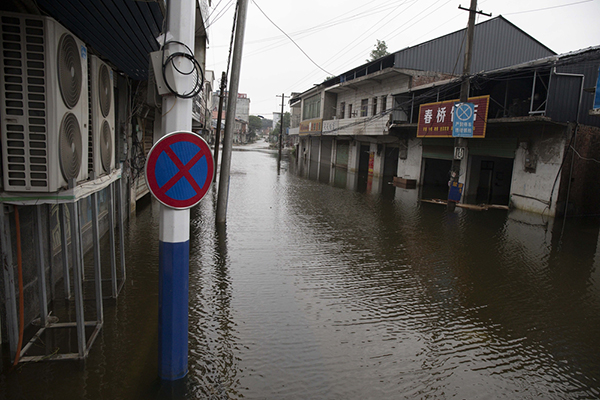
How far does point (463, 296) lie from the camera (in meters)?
5.91

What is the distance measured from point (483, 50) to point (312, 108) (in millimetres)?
17982

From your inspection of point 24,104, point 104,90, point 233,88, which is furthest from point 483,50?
point 24,104

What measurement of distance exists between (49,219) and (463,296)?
547 cm

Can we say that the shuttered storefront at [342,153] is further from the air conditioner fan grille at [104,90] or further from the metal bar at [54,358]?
the metal bar at [54,358]

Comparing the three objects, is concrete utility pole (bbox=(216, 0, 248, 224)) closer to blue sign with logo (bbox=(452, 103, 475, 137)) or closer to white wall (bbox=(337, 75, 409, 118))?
blue sign with logo (bbox=(452, 103, 475, 137))

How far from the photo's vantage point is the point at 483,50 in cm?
A: 2155

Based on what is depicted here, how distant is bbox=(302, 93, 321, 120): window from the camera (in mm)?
35031

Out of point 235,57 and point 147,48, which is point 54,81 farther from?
point 235,57

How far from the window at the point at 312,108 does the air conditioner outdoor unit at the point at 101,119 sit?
3065cm

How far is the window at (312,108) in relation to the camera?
3503 centimetres

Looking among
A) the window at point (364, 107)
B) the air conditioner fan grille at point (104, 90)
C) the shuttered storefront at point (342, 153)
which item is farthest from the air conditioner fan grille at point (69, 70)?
the shuttered storefront at point (342, 153)

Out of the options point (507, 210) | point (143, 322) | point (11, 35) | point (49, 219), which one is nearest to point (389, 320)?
point (143, 322)

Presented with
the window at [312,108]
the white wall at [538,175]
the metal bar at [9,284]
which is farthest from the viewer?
the window at [312,108]

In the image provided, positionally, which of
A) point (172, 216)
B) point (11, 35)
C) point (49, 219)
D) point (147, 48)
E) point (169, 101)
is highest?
point (147, 48)
